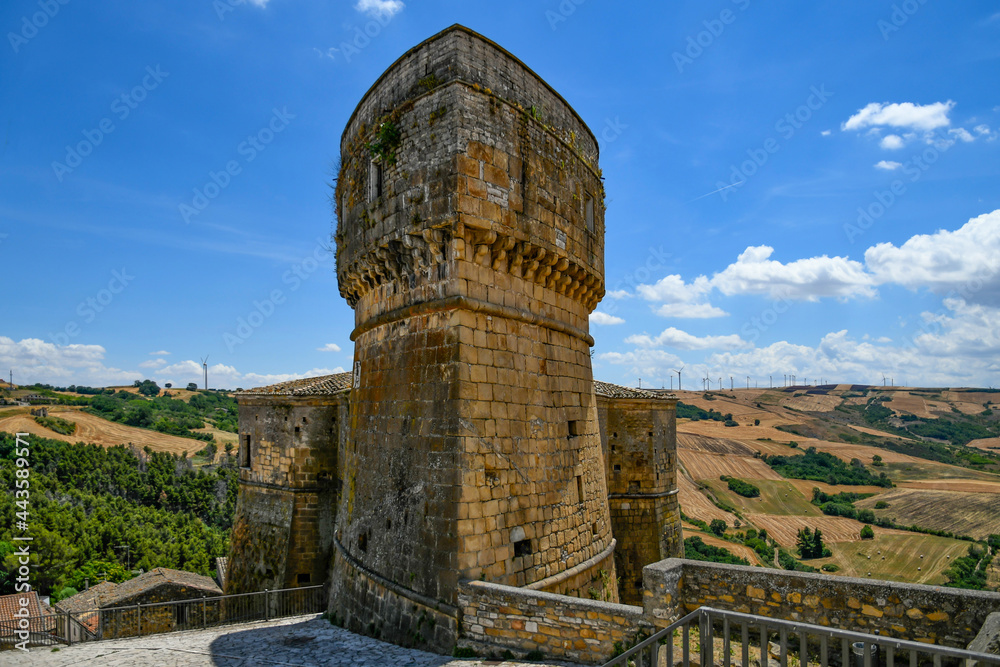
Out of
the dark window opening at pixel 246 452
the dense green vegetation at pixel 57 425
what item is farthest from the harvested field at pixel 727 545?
the dense green vegetation at pixel 57 425

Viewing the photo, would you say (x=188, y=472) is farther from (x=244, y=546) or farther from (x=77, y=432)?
(x=244, y=546)

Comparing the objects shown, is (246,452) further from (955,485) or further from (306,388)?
(955,485)

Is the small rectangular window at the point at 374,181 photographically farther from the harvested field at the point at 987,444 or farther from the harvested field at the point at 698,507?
the harvested field at the point at 987,444

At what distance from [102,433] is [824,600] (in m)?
89.2

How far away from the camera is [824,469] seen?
284 feet

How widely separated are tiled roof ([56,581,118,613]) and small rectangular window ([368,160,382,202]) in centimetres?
2273

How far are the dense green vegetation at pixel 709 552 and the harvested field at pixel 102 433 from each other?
2662 inches

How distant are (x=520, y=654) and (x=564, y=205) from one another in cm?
689

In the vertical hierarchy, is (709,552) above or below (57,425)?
below

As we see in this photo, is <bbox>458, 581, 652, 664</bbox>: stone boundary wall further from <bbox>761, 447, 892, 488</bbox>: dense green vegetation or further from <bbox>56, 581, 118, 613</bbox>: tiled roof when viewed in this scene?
<bbox>761, 447, 892, 488</bbox>: dense green vegetation

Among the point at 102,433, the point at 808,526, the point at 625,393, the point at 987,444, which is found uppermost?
the point at 625,393

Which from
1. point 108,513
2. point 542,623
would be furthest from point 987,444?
point 108,513

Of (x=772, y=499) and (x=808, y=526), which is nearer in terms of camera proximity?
(x=808, y=526)

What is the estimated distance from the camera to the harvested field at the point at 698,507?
64375mm
